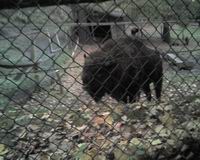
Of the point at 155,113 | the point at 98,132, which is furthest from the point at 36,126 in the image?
the point at 155,113

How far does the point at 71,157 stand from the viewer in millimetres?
2924

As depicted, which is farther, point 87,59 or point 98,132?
point 87,59

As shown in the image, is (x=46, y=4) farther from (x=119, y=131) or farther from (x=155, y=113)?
(x=155, y=113)

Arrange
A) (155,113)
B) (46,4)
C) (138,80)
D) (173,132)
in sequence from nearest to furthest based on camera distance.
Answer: (46,4) < (173,132) < (155,113) < (138,80)

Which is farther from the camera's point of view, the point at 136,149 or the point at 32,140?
the point at 32,140

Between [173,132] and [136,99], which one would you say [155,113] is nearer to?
[173,132]

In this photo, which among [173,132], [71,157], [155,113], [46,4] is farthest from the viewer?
[155,113]

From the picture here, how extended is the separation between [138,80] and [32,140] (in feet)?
6.63

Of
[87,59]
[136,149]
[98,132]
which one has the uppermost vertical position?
[87,59]

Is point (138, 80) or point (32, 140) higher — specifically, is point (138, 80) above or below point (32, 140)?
above

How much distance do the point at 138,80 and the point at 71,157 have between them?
7.20 ft

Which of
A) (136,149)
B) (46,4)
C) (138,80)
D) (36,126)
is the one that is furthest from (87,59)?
(46,4)

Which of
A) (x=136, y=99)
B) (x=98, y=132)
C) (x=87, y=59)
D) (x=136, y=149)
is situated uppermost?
(x=87, y=59)

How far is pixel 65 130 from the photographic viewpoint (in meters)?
3.60
